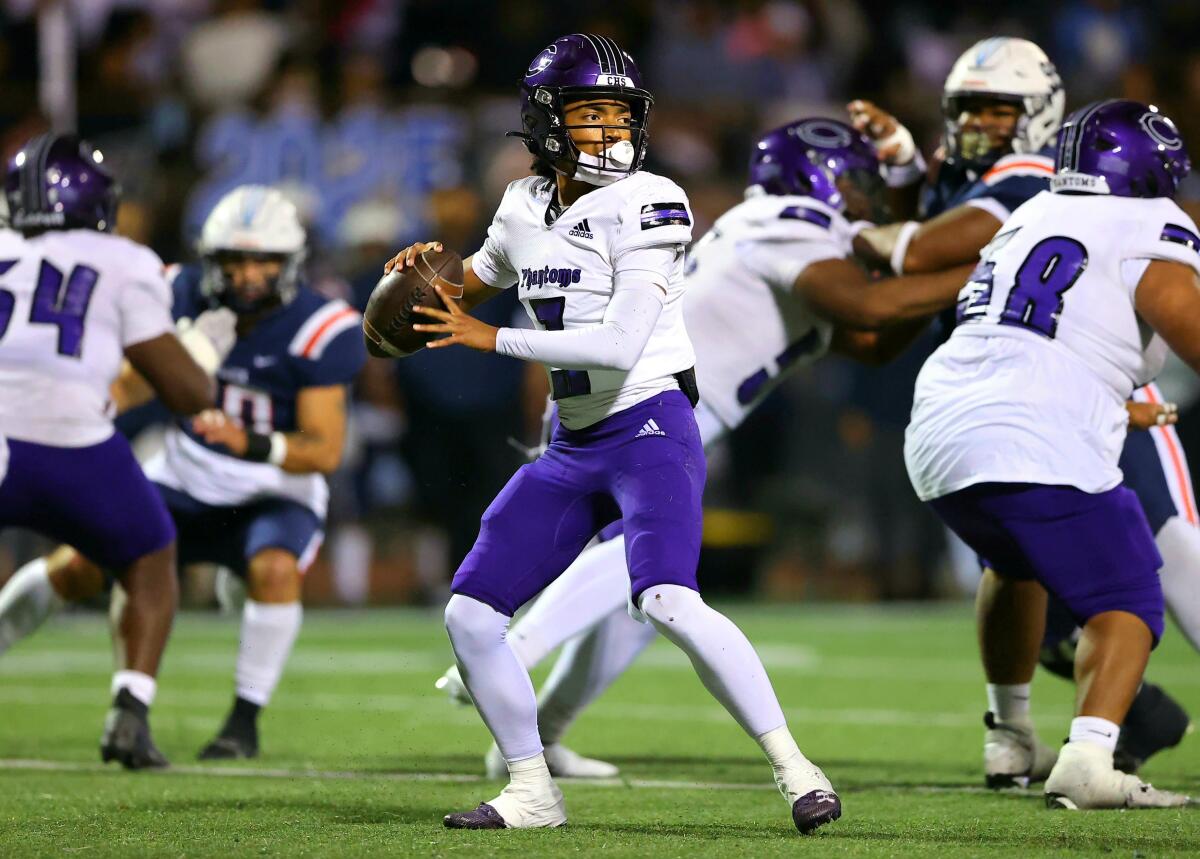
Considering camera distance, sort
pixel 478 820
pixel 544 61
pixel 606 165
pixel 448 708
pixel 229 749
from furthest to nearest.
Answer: pixel 448 708 → pixel 229 749 → pixel 544 61 → pixel 606 165 → pixel 478 820

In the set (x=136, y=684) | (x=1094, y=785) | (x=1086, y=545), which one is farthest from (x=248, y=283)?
(x=1094, y=785)

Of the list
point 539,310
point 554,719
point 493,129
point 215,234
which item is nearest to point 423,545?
point 493,129

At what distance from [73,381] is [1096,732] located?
2860 mm

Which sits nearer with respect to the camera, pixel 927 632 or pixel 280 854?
pixel 280 854

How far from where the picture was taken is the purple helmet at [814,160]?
17.5 feet

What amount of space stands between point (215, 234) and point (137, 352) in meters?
0.82

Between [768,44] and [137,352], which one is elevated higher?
[768,44]

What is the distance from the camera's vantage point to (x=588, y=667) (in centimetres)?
509

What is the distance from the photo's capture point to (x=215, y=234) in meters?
5.93

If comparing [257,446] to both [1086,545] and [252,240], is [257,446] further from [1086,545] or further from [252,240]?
→ [1086,545]

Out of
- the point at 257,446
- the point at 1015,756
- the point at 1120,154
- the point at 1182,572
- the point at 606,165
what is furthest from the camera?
the point at 257,446

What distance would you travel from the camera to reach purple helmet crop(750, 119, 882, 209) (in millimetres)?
5320

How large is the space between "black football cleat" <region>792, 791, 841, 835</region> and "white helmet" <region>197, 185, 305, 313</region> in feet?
9.60

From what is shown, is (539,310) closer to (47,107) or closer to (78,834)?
(78,834)
